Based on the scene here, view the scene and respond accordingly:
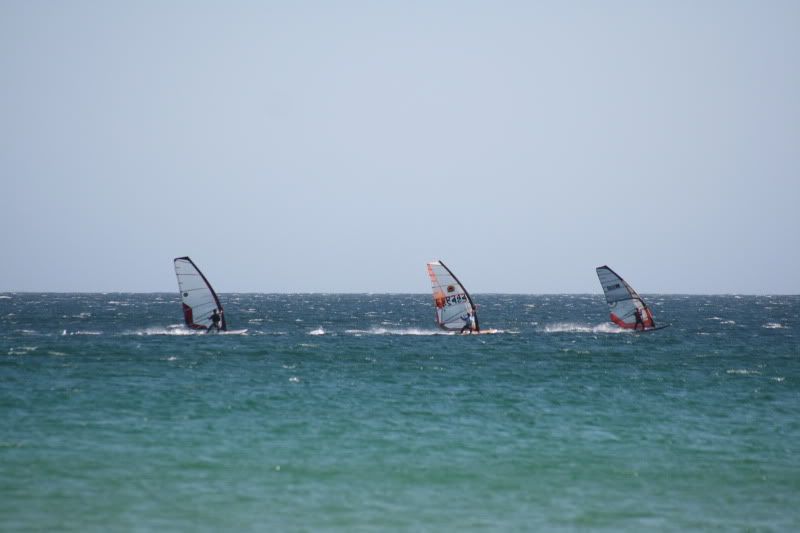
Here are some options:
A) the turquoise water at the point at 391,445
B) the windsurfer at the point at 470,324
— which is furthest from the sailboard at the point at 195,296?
the windsurfer at the point at 470,324

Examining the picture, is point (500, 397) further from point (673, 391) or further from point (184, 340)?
point (184, 340)

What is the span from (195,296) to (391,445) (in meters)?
39.5

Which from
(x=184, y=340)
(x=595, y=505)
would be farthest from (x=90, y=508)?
(x=184, y=340)

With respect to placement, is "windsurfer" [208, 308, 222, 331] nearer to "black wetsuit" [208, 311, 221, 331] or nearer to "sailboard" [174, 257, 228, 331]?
"black wetsuit" [208, 311, 221, 331]

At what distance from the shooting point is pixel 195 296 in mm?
58844

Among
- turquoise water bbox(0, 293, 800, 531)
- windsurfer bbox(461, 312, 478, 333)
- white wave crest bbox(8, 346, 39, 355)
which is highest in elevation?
windsurfer bbox(461, 312, 478, 333)

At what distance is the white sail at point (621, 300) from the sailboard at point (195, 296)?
95.0 feet

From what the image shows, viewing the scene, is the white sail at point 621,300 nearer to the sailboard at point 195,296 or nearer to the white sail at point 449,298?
the white sail at point 449,298

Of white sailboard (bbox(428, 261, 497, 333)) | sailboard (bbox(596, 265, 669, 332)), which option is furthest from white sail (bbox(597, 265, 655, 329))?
white sailboard (bbox(428, 261, 497, 333))

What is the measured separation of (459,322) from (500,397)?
3311 cm

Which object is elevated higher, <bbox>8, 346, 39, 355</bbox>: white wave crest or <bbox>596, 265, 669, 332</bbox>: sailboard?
<bbox>596, 265, 669, 332</bbox>: sailboard

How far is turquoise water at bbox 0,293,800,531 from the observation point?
16031mm

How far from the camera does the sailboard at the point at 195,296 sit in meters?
56.2

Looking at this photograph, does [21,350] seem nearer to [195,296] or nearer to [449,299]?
[195,296]
